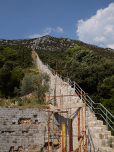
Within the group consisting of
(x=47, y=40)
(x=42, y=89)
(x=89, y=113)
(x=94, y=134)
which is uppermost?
(x=47, y=40)

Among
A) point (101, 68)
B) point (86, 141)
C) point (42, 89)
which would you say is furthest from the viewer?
point (101, 68)

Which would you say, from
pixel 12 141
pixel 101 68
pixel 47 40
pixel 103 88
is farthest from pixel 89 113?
pixel 47 40

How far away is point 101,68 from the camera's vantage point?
1792cm

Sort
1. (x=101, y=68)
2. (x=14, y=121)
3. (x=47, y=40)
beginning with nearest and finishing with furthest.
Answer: (x=14, y=121), (x=101, y=68), (x=47, y=40)

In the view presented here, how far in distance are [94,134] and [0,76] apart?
60.5 ft

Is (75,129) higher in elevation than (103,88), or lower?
lower

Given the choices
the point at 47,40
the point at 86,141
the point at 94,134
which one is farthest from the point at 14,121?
the point at 47,40

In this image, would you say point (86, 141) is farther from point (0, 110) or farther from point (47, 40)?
point (47, 40)

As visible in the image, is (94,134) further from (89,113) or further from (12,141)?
(12,141)

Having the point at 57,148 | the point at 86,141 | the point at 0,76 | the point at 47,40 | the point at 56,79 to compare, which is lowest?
the point at 57,148

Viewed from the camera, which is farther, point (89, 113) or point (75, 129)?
point (75, 129)

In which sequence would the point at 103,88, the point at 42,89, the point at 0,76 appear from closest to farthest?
the point at 42,89
the point at 103,88
the point at 0,76

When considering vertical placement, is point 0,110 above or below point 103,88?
below

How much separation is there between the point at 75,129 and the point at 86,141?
169 centimetres
